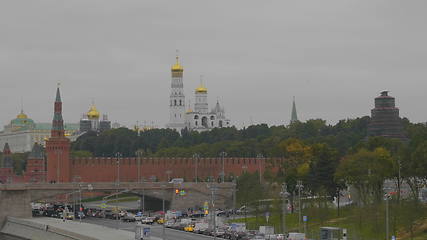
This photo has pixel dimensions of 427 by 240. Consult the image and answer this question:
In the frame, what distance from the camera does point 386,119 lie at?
7746 inches

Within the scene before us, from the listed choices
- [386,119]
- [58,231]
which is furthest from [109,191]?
[386,119]

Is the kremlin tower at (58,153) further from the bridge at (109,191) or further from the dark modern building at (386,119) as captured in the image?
the dark modern building at (386,119)

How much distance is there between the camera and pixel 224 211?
142 meters

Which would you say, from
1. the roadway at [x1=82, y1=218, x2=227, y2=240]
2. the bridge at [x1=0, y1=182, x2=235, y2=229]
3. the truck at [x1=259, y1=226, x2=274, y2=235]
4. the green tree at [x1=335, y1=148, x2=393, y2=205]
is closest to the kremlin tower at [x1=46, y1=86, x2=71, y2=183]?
the bridge at [x1=0, y1=182, x2=235, y2=229]

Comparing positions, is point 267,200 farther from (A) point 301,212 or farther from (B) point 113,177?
(B) point 113,177

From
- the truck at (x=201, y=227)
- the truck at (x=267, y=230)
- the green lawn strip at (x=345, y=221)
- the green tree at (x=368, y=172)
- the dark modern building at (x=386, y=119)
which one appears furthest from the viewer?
the dark modern building at (x=386, y=119)

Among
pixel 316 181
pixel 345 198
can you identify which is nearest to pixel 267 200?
pixel 316 181

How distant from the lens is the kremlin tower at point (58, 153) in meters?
177

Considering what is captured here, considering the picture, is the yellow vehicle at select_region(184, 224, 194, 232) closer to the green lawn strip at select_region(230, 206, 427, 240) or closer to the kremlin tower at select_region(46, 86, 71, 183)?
the green lawn strip at select_region(230, 206, 427, 240)

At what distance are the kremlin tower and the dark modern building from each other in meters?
53.1

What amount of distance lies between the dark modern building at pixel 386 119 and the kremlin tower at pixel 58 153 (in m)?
53.1

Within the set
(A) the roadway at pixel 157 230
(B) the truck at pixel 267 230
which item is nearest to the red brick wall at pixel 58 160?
(A) the roadway at pixel 157 230

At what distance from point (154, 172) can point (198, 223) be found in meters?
78.0

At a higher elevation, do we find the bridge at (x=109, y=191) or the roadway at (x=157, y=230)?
the bridge at (x=109, y=191)
